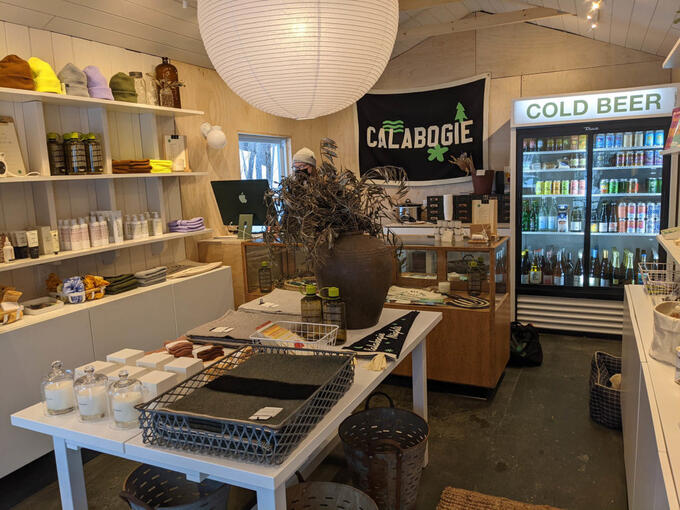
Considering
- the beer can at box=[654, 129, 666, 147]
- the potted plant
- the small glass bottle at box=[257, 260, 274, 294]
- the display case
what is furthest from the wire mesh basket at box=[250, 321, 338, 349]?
the beer can at box=[654, 129, 666, 147]

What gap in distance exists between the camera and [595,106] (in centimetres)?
442

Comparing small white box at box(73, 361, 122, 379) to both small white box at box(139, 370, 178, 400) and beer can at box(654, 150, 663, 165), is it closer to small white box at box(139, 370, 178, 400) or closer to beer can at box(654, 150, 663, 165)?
small white box at box(139, 370, 178, 400)

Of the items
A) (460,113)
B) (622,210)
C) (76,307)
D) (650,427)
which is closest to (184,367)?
(650,427)

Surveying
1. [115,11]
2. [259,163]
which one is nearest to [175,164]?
[115,11]

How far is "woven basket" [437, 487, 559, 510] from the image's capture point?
2309 mm

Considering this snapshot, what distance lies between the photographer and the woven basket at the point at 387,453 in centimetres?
208

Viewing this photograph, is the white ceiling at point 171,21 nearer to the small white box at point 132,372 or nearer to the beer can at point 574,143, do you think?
the beer can at point 574,143

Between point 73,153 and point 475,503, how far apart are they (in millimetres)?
2954

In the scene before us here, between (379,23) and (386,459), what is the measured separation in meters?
1.64

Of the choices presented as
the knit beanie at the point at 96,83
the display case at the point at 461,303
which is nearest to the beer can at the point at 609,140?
the display case at the point at 461,303

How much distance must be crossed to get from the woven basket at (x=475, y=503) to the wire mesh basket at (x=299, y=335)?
99 centimetres

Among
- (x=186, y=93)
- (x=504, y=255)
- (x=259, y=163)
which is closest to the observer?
(x=504, y=255)

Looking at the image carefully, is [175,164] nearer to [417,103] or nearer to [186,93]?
[186,93]

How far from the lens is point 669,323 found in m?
1.75
